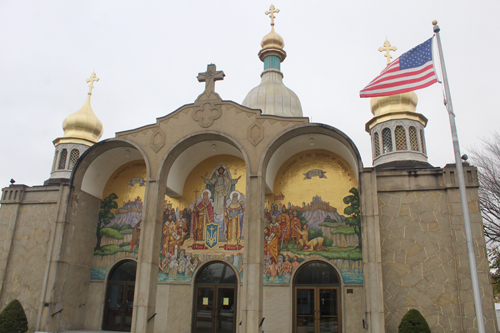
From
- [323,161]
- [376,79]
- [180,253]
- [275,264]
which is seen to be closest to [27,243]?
[180,253]

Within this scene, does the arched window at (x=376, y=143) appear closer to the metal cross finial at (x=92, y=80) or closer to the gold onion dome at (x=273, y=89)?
the gold onion dome at (x=273, y=89)

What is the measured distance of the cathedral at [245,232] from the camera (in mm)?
11797

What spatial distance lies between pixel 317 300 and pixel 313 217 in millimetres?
2751

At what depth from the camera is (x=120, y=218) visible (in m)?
16.4

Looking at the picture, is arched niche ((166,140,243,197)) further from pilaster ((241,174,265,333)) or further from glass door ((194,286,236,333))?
glass door ((194,286,236,333))

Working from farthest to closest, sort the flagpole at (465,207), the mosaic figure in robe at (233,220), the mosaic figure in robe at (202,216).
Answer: the mosaic figure in robe at (202,216)
the mosaic figure in robe at (233,220)
the flagpole at (465,207)

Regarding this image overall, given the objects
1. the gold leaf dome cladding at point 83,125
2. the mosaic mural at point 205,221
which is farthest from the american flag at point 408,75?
the gold leaf dome cladding at point 83,125

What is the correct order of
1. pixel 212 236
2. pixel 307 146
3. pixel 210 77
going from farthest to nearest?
pixel 212 236, pixel 210 77, pixel 307 146

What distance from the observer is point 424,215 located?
482 inches

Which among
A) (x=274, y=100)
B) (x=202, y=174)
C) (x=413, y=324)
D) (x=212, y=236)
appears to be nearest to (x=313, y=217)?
(x=212, y=236)

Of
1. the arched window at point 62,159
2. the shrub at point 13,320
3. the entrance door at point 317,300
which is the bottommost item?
the shrub at point 13,320

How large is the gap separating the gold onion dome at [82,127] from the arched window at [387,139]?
13.2 metres

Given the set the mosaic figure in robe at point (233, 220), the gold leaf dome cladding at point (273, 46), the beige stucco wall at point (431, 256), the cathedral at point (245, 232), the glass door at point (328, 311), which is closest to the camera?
the beige stucco wall at point (431, 256)

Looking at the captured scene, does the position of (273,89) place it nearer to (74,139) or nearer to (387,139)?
(387,139)
